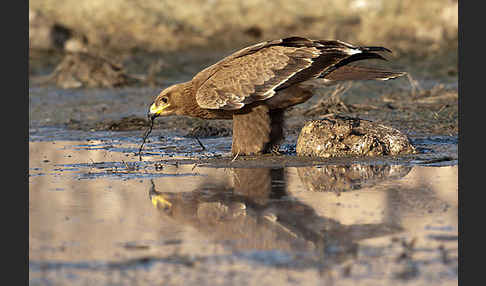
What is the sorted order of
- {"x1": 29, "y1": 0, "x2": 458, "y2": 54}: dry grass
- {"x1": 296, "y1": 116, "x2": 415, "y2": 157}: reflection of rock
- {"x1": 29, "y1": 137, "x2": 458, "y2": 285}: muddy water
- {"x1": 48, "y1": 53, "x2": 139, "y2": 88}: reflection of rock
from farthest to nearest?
{"x1": 29, "y1": 0, "x2": 458, "y2": 54}: dry grass < {"x1": 48, "y1": 53, "x2": 139, "y2": 88}: reflection of rock < {"x1": 296, "y1": 116, "x2": 415, "y2": 157}: reflection of rock < {"x1": 29, "y1": 137, "x2": 458, "y2": 285}: muddy water

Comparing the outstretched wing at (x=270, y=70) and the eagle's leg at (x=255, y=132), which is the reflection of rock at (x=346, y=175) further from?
the outstretched wing at (x=270, y=70)

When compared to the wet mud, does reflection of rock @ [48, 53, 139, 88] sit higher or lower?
higher

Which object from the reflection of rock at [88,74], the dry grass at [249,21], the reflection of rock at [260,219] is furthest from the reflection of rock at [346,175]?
the dry grass at [249,21]

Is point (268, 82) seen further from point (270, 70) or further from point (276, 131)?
point (276, 131)

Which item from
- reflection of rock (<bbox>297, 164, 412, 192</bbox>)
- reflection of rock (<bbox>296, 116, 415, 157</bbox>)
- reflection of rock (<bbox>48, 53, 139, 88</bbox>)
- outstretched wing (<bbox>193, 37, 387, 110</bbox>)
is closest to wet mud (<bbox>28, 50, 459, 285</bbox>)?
reflection of rock (<bbox>297, 164, 412, 192</bbox>)

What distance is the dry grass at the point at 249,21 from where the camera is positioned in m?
20.5

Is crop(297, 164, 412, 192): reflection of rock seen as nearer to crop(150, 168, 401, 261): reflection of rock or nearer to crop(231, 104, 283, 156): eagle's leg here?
crop(150, 168, 401, 261): reflection of rock

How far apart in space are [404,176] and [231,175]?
60.2 inches

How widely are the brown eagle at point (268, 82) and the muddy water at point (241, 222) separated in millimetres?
390

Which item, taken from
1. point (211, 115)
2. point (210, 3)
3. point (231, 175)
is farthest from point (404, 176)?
point (210, 3)

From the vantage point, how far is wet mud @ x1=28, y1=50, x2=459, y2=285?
4934mm

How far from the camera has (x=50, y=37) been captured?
19.8 m

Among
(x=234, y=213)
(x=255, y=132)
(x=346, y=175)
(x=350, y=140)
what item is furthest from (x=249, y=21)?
(x=234, y=213)

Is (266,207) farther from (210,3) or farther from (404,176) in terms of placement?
(210,3)
